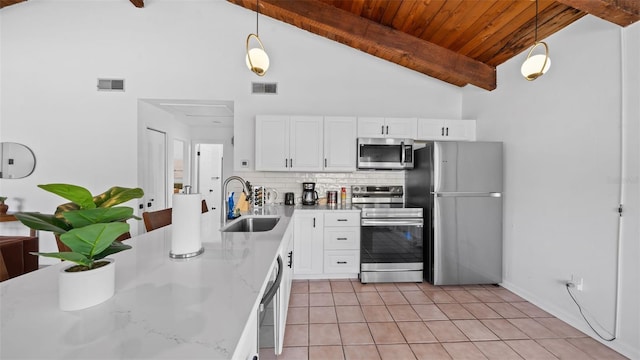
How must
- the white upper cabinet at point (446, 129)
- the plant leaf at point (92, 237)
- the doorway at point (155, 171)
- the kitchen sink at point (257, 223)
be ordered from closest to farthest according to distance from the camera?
the plant leaf at point (92, 237) → the kitchen sink at point (257, 223) → the white upper cabinet at point (446, 129) → the doorway at point (155, 171)

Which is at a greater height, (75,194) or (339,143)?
(339,143)

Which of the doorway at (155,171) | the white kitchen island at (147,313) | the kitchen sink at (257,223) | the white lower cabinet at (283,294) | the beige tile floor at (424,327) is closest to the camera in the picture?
the white kitchen island at (147,313)

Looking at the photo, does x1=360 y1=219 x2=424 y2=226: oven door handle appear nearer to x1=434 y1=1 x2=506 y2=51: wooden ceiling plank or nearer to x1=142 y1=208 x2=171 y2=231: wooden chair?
x1=142 y1=208 x2=171 y2=231: wooden chair

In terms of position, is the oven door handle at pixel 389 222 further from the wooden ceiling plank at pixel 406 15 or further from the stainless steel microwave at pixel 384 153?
the wooden ceiling plank at pixel 406 15

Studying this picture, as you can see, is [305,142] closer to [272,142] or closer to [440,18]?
[272,142]

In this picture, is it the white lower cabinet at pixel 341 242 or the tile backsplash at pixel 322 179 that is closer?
the white lower cabinet at pixel 341 242

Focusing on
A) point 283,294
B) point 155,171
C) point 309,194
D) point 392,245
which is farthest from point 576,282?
point 155,171

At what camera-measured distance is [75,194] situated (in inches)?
28.1

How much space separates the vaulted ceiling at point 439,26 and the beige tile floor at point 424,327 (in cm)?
256

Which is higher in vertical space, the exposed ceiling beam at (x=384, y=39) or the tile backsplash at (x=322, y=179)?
the exposed ceiling beam at (x=384, y=39)

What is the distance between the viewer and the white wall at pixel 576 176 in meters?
1.91

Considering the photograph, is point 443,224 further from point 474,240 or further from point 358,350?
point 358,350

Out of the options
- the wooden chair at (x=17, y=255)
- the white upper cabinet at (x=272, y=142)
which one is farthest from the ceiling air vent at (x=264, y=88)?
the wooden chair at (x=17, y=255)

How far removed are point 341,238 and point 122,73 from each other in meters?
3.64
